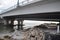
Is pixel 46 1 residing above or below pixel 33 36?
above

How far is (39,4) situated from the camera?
15.8 m

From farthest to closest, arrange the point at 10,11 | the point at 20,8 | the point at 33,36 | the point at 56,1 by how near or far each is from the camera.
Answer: the point at 10,11, the point at 20,8, the point at 33,36, the point at 56,1

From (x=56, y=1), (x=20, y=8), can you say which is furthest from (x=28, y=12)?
(x=56, y=1)

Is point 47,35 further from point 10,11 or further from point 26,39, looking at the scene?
point 10,11

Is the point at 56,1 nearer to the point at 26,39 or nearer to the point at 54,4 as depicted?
the point at 54,4

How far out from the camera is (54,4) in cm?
1412

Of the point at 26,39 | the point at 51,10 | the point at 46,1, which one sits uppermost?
the point at 46,1

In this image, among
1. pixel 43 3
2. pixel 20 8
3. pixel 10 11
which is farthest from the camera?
pixel 10 11

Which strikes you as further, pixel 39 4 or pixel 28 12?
pixel 28 12

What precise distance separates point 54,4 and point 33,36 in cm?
489

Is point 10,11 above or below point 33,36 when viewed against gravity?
above

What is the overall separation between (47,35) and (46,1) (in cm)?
354

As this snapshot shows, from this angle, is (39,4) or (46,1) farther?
(39,4)

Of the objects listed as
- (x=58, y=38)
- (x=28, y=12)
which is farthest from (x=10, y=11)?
(x=58, y=38)
